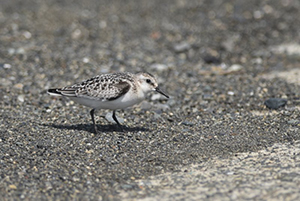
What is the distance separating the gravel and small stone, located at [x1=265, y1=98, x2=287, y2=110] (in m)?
0.12

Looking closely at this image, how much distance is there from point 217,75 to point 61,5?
7889mm

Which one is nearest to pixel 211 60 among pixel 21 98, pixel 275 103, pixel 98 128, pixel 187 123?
pixel 275 103

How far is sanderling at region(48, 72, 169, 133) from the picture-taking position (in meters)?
8.12

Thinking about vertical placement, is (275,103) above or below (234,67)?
below

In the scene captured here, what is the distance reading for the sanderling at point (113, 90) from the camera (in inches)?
320

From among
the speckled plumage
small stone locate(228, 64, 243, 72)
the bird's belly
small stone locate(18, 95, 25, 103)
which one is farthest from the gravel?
the speckled plumage

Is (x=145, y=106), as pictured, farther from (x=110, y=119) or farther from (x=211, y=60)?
(x=211, y=60)

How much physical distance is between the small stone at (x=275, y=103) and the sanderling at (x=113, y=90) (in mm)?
2945

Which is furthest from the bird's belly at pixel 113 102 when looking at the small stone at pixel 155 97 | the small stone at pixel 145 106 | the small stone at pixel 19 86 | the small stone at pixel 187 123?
the small stone at pixel 19 86

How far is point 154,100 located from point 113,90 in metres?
2.62

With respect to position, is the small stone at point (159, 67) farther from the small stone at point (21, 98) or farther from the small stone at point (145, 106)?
the small stone at point (21, 98)

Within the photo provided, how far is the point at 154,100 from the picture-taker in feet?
34.9

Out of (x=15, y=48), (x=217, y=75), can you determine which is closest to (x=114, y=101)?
(x=217, y=75)

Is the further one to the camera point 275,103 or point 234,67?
point 234,67
